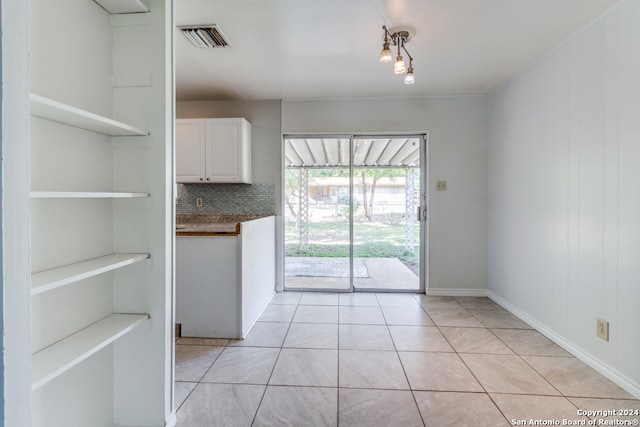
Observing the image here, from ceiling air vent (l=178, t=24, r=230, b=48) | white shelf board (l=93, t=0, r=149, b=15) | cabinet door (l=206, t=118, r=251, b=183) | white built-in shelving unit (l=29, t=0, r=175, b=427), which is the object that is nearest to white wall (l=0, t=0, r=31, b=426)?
white built-in shelving unit (l=29, t=0, r=175, b=427)

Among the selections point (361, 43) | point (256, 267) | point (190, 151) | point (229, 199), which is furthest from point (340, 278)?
point (361, 43)

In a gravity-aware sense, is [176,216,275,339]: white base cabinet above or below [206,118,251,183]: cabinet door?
below

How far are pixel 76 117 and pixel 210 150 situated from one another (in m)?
2.37

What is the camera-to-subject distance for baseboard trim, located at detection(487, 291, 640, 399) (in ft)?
5.85

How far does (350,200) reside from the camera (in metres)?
3.79


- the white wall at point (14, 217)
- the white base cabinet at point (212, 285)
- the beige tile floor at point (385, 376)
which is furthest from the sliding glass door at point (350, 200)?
the white wall at point (14, 217)

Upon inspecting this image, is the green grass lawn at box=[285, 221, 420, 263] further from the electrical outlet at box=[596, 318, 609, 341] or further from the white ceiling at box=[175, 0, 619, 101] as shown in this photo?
the electrical outlet at box=[596, 318, 609, 341]

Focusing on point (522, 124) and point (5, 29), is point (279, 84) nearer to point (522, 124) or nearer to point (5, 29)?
point (522, 124)

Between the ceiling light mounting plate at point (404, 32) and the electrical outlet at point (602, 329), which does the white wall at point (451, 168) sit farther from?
the electrical outlet at point (602, 329)

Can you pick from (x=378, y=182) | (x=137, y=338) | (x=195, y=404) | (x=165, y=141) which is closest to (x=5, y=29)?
(x=165, y=141)

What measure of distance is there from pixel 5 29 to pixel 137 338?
1321mm

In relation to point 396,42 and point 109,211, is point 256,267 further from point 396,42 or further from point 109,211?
point 396,42

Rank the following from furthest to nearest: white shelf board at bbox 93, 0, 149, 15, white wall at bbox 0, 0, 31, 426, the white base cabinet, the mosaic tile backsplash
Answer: the mosaic tile backsplash, the white base cabinet, white shelf board at bbox 93, 0, 149, 15, white wall at bbox 0, 0, 31, 426

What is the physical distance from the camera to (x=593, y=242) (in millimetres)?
2045
